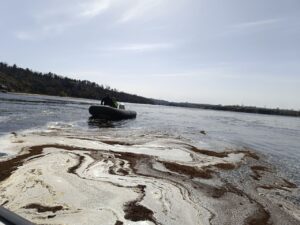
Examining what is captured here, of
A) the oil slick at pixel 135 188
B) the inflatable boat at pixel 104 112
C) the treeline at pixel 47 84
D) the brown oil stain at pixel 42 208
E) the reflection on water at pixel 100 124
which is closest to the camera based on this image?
the brown oil stain at pixel 42 208

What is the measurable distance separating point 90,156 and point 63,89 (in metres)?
139

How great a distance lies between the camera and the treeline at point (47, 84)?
128 meters

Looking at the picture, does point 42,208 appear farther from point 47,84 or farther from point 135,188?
point 47,84

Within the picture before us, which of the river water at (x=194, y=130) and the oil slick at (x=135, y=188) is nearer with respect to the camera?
the oil slick at (x=135, y=188)

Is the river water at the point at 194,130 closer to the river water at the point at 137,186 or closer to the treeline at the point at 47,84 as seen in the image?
the river water at the point at 137,186

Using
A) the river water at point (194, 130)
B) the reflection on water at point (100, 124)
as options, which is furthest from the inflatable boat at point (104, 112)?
the river water at point (194, 130)

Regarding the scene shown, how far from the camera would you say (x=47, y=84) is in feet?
470

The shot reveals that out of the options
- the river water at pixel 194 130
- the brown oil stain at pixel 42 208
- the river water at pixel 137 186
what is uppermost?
the brown oil stain at pixel 42 208

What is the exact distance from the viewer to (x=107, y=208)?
6875 millimetres

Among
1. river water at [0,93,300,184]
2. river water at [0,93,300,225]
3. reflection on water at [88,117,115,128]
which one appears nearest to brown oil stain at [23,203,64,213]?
river water at [0,93,300,225]

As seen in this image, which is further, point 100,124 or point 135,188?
point 100,124

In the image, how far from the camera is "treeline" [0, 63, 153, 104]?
421 feet

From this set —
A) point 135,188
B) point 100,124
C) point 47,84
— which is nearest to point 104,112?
point 100,124

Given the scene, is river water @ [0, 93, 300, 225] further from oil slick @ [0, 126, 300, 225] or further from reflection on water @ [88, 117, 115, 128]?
reflection on water @ [88, 117, 115, 128]
